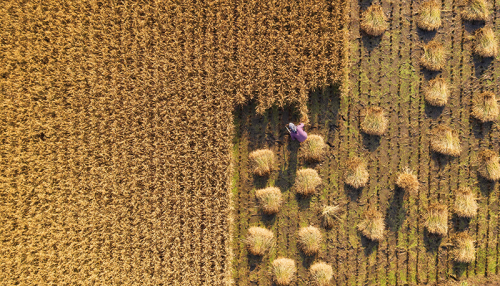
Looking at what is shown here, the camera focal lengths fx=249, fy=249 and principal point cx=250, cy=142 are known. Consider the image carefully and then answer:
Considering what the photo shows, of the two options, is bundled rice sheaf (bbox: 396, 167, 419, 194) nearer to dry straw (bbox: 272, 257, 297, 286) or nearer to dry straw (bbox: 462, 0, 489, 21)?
dry straw (bbox: 272, 257, 297, 286)

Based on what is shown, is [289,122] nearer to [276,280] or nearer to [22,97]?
[276,280]

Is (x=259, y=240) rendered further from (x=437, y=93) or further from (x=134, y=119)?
(x=437, y=93)

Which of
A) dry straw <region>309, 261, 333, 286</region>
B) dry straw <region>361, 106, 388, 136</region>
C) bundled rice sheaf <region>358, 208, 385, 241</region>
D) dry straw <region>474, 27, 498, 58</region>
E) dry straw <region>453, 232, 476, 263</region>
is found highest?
dry straw <region>474, 27, 498, 58</region>

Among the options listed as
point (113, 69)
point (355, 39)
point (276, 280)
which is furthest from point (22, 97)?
point (355, 39)

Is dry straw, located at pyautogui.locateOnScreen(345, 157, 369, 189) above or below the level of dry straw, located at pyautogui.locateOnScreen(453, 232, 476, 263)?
above

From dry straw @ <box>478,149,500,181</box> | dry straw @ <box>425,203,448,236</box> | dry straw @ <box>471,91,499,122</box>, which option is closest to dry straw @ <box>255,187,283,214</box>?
dry straw @ <box>425,203,448,236</box>

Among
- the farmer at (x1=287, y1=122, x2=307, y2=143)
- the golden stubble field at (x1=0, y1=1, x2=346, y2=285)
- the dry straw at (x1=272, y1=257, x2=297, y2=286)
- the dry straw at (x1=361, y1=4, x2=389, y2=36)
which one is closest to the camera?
the golden stubble field at (x1=0, y1=1, x2=346, y2=285)

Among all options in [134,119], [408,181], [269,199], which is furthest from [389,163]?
[134,119]
